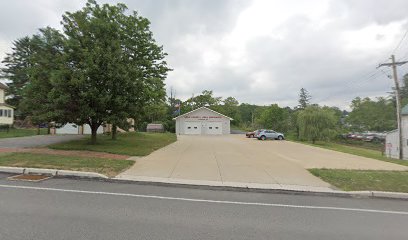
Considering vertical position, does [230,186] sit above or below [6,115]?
below

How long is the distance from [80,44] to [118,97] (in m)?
4.11

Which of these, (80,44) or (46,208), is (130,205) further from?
(80,44)

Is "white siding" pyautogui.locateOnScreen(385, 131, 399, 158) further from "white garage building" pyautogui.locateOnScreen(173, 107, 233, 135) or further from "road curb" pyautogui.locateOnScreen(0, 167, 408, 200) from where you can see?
"road curb" pyautogui.locateOnScreen(0, 167, 408, 200)

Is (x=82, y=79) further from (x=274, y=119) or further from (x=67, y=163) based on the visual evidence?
(x=274, y=119)

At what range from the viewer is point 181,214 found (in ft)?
16.5

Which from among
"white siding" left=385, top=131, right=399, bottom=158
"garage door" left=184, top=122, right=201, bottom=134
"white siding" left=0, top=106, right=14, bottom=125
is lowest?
"white siding" left=385, top=131, right=399, bottom=158

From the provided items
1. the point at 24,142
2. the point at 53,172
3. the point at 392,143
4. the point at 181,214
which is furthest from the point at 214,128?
the point at 181,214

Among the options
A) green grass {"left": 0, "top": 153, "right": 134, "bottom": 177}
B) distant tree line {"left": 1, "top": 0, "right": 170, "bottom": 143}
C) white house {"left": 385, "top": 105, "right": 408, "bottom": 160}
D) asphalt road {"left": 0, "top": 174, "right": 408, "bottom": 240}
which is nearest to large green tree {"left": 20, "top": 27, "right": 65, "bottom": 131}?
distant tree line {"left": 1, "top": 0, "right": 170, "bottom": 143}

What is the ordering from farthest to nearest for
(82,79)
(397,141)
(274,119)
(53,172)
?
(274,119) < (397,141) < (82,79) < (53,172)

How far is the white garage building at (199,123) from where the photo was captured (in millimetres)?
49719

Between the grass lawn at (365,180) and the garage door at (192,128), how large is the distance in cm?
3999

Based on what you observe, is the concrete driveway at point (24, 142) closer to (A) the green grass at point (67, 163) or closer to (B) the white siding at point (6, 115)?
(A) the green grass at point (67, 163)

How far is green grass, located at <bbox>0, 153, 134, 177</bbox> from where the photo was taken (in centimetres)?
A: 889

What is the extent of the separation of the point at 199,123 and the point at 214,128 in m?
3.07
